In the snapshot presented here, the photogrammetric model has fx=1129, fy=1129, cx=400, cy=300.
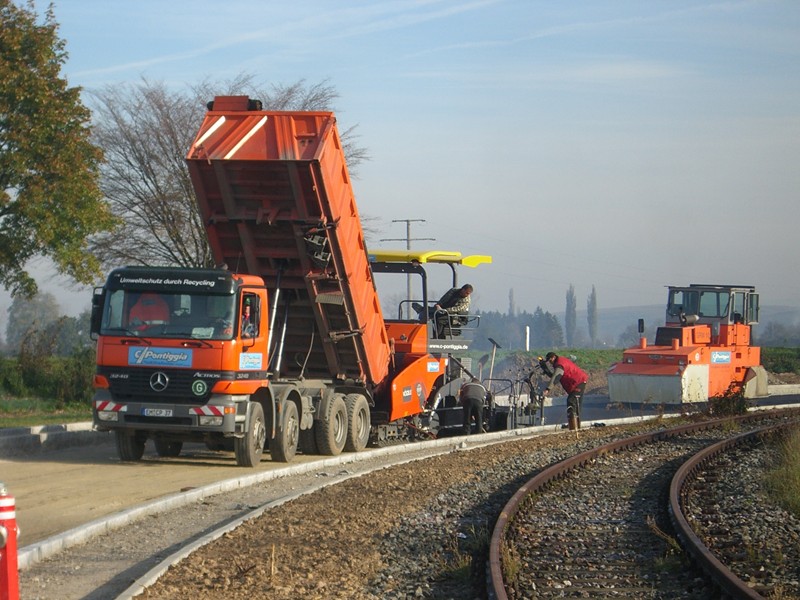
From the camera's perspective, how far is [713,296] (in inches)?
1373

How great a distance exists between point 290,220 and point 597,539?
7525 millimetres

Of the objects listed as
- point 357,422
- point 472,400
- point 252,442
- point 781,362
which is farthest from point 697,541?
point 781,362

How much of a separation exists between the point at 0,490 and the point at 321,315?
35.3 feet

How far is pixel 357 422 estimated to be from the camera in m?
19.1

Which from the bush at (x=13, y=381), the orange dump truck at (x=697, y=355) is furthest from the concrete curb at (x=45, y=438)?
the orange dump truck at (x=697, y=355)

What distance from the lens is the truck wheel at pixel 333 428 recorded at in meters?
18.2

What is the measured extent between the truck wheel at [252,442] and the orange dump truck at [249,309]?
29 millimetres

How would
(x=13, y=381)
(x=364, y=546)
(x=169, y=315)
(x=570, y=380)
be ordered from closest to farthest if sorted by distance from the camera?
(x=364, y=546), (x=169, y=315), (x=570, y=380), (x=13, y=381)

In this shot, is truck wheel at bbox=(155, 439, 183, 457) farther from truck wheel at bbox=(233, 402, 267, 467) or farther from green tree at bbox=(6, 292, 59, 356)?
green tree at bbox=(6, 292, 59, 356)

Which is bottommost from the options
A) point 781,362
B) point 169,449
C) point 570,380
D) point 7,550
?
point 781,362

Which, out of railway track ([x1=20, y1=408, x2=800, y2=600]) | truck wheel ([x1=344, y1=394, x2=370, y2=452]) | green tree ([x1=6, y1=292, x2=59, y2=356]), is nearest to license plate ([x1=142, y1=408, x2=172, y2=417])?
railway track ([x1=20, y1=408, x2=800, y2=600])

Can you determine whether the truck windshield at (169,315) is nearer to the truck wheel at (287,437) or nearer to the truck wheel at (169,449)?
the truck wheel at (287,437)

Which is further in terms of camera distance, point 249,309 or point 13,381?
point 13,381

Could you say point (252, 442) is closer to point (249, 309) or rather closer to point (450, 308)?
point (249, 309)
